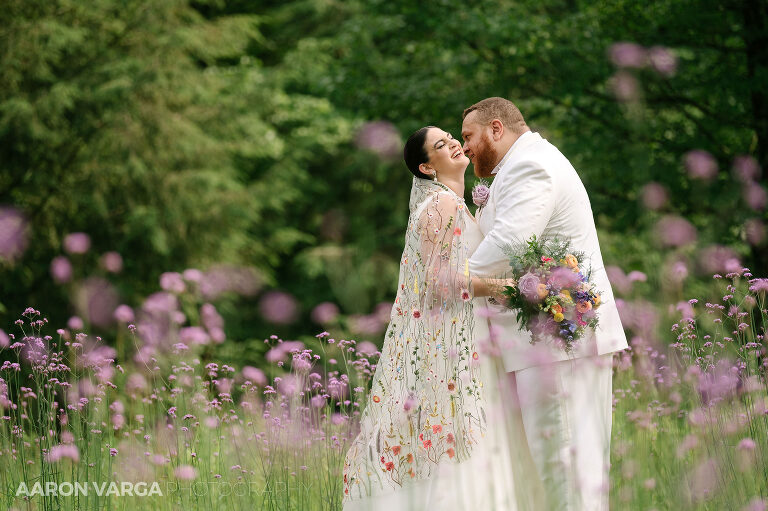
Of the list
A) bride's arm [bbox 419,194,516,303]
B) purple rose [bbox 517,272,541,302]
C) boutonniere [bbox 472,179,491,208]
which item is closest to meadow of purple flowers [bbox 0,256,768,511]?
purple rose [bbox 517,272,541,302]

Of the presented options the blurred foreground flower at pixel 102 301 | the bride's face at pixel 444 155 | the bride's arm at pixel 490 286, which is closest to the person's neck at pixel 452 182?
the bride's face at pixel 444 155

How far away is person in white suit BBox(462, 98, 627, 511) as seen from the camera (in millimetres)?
3336

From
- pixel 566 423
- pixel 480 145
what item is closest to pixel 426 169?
pixel 480 145

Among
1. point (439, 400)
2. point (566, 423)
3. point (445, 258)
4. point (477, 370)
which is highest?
point (445, 258)

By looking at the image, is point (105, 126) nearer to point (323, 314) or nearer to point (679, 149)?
point (679, 149)

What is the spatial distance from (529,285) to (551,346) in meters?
0.33

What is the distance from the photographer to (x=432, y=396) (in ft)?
12.0

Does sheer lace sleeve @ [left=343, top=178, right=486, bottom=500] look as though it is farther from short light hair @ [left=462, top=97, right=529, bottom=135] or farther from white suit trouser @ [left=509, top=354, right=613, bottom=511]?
short light hair @ [left=462, top=97, right=529, bottom=135]

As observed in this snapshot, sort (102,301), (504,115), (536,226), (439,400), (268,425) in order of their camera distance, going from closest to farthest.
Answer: (536,226) < (439,400) < (268,425) < (504,115) < (102,301)

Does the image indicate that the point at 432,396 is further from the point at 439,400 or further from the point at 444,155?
the point at 444,155

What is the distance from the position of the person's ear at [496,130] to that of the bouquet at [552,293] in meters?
0.68

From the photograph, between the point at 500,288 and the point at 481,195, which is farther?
the point at 481,195

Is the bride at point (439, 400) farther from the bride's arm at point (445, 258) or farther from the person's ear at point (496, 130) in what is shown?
the person's ear at point (496, 130)

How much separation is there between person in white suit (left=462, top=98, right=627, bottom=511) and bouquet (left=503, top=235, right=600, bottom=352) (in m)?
0.06
